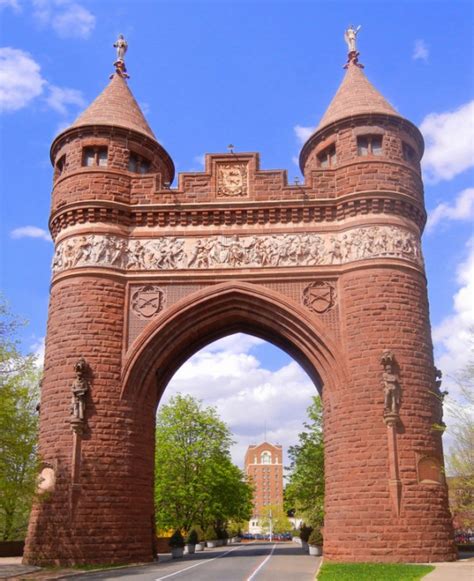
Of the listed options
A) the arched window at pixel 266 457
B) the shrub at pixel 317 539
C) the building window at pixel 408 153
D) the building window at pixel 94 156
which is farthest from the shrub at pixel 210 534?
the arched window at pixel 266 457

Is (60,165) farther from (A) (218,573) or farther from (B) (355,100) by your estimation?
(A) (218,573)

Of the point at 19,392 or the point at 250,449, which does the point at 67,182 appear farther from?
the point at 250,449

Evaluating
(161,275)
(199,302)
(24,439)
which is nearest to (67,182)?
(161,275)

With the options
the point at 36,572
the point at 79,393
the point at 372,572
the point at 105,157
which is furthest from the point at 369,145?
the point at 36,572

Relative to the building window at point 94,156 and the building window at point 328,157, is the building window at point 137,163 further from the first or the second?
the building window at point 328,157

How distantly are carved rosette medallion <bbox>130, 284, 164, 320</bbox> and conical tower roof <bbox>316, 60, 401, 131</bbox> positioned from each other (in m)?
7.71

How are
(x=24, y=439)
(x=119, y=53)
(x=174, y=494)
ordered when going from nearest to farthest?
1. (x=24, y=439)
2. (x=119, y=53)
3. (x=174, y=494)

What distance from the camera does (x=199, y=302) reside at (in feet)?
64.3

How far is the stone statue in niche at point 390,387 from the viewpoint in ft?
57.4

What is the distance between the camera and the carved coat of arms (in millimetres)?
19656

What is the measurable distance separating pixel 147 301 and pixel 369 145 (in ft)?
27.5

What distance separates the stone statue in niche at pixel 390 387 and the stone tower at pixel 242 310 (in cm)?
4

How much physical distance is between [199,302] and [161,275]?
4.75ft

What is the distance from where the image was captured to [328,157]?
21844mm
